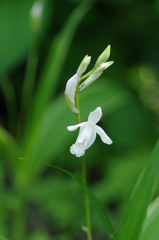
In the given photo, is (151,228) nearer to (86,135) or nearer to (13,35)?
(86,135)

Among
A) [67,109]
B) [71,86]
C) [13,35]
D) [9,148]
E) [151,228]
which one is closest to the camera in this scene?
[71,86]

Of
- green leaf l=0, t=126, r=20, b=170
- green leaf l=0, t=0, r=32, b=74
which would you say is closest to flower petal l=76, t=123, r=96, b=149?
green leaf l=0, t=126, r=20, b=170

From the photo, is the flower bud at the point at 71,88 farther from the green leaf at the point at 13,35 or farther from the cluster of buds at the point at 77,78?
the green leaf at the point at 13,35

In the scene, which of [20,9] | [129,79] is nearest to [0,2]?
[20,9]

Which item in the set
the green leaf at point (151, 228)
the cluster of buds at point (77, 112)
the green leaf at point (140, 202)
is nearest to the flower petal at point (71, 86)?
the cluster of buds at point (77, 112)

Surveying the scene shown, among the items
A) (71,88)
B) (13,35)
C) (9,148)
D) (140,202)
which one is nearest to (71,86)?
(71,88)

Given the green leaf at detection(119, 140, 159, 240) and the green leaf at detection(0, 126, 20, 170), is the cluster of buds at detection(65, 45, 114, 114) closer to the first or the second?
the green leaf at detection(119, 140, 159, 240)
